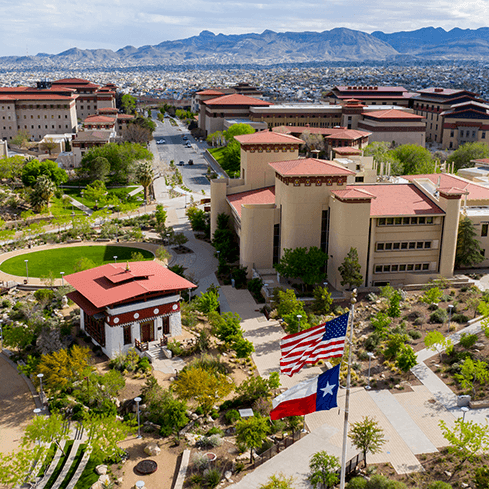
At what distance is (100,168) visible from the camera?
102 meters

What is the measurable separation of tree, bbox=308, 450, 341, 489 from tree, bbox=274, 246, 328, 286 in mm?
24273

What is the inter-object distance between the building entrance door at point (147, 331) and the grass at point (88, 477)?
14946 millimetres

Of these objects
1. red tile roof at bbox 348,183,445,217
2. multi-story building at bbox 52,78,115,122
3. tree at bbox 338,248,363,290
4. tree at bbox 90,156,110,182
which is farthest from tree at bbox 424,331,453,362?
multi-story building at bbox 52,78,115,122

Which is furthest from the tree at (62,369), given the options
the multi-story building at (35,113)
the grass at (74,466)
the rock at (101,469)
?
the multi-story building at (35,113)

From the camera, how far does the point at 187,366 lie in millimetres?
40156

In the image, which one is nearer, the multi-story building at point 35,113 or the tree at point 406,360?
the tree at point 406,360

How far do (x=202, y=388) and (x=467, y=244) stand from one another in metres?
34.3

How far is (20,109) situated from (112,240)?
297 ft

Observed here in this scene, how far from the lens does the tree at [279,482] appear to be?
27.0 m

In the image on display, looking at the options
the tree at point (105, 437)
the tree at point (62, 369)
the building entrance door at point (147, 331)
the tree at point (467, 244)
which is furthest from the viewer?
the tree at point (467, 244)

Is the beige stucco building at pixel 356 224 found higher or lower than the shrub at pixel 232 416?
higher

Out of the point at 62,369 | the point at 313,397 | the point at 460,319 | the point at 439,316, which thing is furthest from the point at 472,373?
the point at 62,369

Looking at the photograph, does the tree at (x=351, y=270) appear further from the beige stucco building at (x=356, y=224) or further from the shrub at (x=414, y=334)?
the shrub at (x=414, y=334)

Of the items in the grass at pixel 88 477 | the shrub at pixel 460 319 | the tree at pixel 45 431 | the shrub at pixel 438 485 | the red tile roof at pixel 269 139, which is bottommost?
the grass at pixel 88 477
